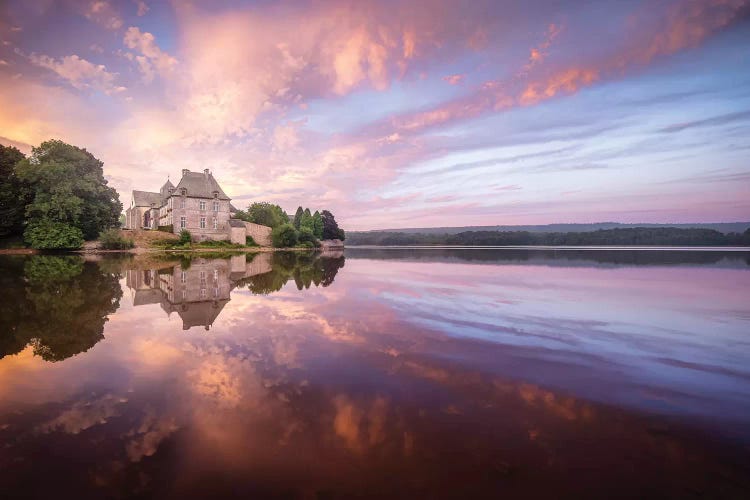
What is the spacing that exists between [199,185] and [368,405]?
212 ft

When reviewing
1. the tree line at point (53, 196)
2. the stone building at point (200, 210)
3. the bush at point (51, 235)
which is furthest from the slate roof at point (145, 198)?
the bush at point (51, 235)

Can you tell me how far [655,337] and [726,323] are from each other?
3.46 metres

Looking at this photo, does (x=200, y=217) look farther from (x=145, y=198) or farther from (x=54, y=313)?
(x=54, y=313)

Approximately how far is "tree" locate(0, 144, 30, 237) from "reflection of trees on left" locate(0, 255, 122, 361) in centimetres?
4164

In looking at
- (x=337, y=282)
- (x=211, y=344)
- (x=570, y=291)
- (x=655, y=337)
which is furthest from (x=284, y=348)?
(x=570, y=291)

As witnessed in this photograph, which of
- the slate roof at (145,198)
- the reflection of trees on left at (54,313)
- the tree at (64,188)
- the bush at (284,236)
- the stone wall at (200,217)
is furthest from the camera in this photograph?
the slate roof at (145,198)

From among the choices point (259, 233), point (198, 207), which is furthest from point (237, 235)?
point (259, 233)

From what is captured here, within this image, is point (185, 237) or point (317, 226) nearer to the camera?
point (185, 237)

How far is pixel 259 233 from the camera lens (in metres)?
70.9

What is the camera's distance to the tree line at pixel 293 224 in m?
71.8

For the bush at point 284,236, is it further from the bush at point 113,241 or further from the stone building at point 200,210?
the bush at point 113,241

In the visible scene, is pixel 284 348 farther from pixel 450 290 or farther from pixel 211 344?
pixel 450 290

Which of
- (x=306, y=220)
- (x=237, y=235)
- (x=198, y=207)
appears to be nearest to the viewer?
(x=198, y=207)

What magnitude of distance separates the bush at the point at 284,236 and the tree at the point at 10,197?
120ft
